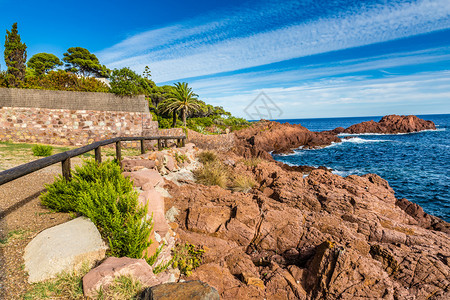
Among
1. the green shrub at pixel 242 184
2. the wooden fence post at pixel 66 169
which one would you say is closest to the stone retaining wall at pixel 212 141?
the green shrub at pixel 242 184

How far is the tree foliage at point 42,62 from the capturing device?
1828 inches

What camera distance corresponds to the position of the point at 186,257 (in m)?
4.44

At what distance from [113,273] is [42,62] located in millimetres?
59495

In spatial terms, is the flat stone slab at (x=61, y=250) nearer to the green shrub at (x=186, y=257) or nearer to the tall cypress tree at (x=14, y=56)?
the green shrub at (x=186, y=257)

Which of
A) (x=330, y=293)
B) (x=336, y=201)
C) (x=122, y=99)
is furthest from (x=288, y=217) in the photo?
(x=122, y=99)

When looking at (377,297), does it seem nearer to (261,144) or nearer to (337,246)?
(337,246)

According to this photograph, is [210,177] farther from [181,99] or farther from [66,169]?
[181,99]

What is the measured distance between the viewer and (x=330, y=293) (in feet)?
13.0

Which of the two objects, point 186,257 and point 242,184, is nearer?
point 186,257

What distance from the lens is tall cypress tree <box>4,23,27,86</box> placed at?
74.5 ft

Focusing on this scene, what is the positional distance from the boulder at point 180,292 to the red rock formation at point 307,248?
3.76 feet

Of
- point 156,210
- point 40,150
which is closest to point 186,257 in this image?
point 156,210

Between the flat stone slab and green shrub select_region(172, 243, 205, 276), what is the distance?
1.32 m

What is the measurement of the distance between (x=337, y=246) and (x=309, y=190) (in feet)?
14.3
